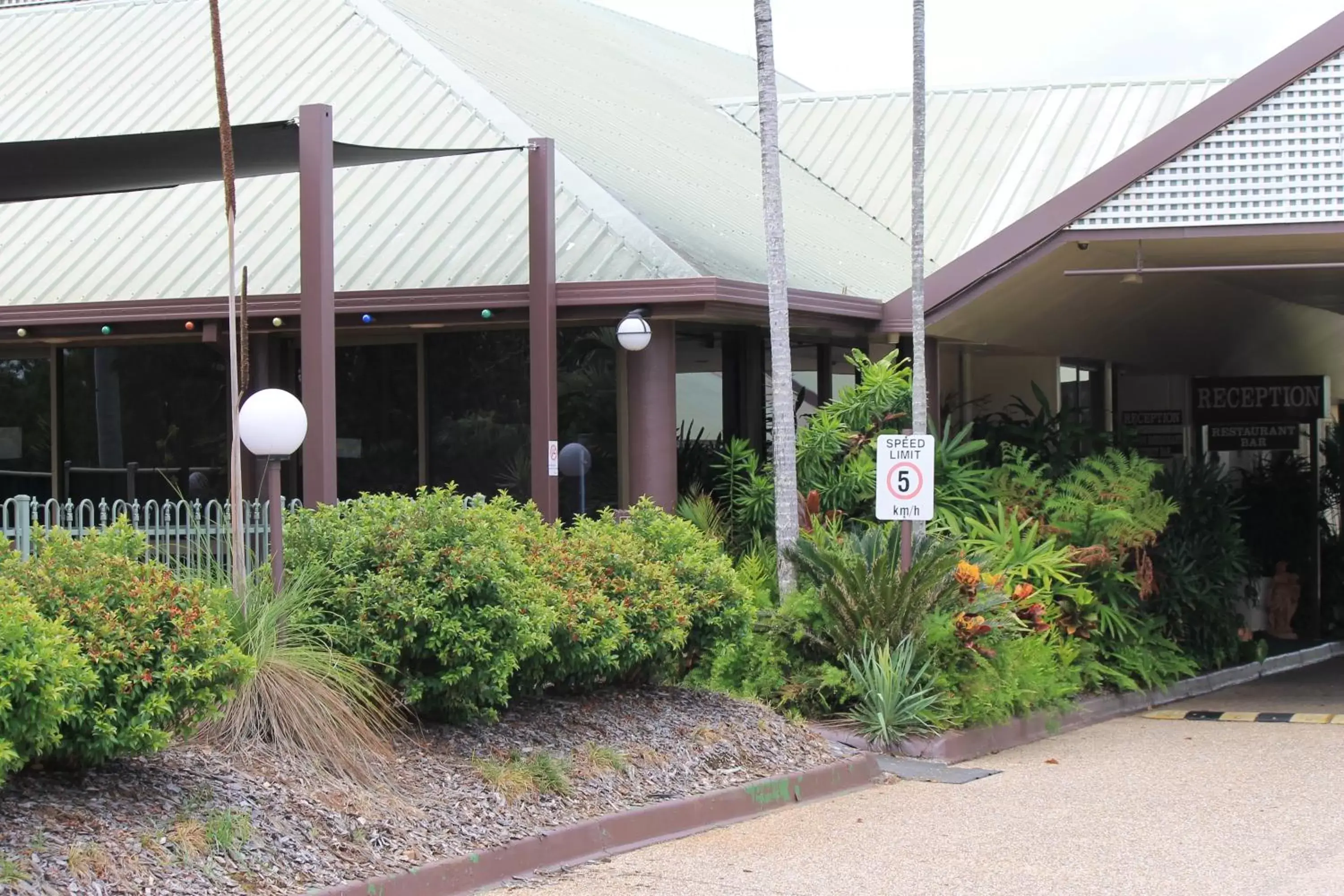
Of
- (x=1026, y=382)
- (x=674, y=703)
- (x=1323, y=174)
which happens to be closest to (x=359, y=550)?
(x=674, y=703)

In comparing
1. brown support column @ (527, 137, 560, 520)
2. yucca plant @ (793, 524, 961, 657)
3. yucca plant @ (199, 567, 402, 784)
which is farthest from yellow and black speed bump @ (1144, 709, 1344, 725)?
yucca plant @ (199, 567, 402, 784)

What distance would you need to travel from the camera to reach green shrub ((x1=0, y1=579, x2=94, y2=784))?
6344mm

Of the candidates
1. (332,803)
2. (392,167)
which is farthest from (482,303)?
(332,803)

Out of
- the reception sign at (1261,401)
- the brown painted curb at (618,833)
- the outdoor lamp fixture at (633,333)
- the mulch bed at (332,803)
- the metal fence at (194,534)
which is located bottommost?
the brown painted curb at (618,833)

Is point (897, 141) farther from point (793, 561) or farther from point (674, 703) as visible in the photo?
point (674, 703)

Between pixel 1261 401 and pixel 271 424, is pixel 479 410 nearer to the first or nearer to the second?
pixel 271 424

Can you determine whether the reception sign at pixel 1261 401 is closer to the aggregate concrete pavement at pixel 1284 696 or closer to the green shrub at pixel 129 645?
the aggregate concrete pavement at pixel 1284 696

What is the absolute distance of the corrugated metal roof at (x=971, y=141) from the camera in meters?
20.9

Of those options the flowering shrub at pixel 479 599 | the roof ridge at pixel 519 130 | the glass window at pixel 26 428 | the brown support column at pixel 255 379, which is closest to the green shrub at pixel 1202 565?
the roof ridge at pixel 519 130

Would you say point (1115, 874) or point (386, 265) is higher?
point (386, 265)

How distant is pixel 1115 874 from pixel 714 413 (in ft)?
30.1

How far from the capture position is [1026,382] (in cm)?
2195

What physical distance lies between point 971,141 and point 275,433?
1504cm

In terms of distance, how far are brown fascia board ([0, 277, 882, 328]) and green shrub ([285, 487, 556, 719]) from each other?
193 inches
